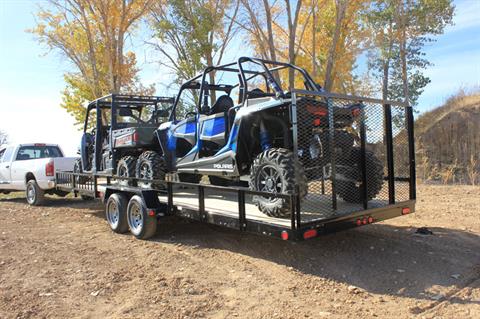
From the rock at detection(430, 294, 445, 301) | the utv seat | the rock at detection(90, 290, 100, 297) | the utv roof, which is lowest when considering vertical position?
the rock at detection(430, 294, 445, 301)

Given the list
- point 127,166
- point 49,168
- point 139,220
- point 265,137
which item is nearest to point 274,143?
point 265,137

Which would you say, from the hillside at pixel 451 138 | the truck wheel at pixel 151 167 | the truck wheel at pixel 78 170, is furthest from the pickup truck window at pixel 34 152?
the hillside at pixel 451 138

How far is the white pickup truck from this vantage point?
10805mm

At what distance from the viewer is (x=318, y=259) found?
5.20 metres

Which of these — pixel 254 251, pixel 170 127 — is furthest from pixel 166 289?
pixel 170 127

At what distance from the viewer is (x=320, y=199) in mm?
5043

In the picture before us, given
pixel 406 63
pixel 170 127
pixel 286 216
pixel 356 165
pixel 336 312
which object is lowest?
pixel 336 312

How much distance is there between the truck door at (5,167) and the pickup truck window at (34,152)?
426 mm

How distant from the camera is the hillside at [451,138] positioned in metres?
17.4

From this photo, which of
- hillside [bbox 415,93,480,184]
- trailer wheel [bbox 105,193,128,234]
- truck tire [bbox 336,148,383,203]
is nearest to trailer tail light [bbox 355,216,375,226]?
truck tire [bbox 336,148,383,203]

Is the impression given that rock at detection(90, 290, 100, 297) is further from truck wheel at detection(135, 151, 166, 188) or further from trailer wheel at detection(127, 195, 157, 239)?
truck wheel at detection(135, 151, 166, 188)

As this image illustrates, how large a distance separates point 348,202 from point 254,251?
4.82 ft

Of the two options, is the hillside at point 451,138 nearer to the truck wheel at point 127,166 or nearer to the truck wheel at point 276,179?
the truck wheel at point 127,166

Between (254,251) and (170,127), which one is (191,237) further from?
(170,127)
